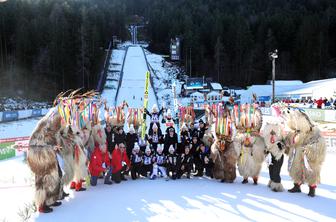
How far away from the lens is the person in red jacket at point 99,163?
720 centimetres

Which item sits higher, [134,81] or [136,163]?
[134,81]

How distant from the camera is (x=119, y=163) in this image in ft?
24.4

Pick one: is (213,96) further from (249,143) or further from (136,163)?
(249,143)

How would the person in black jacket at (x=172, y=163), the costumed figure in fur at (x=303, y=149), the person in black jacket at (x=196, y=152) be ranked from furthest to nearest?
the person in black jacket at (x=196, y=152) < the person in black jacket at (x=172, y=163) < the costumed figure in fur at (x=303, y=149)

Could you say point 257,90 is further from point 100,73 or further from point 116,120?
point 116,120

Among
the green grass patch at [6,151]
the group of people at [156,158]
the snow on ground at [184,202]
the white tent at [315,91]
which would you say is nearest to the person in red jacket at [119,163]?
the group of people at [156,158]

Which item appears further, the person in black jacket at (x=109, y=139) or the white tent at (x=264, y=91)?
the white tent at (x=264, y=91)

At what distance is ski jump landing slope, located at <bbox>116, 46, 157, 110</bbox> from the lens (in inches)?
1373

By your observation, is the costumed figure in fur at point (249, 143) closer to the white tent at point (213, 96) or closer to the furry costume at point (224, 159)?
the furry costume at point (224, 159)

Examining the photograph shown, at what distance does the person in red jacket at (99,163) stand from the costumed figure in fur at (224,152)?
238cm

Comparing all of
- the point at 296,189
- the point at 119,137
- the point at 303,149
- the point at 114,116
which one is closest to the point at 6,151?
the point at 114,116

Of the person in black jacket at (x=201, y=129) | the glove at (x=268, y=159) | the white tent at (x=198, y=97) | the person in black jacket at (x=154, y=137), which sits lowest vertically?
the glove at (x=268, y=159)

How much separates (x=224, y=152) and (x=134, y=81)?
120ft

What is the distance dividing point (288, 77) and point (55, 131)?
47.7m
